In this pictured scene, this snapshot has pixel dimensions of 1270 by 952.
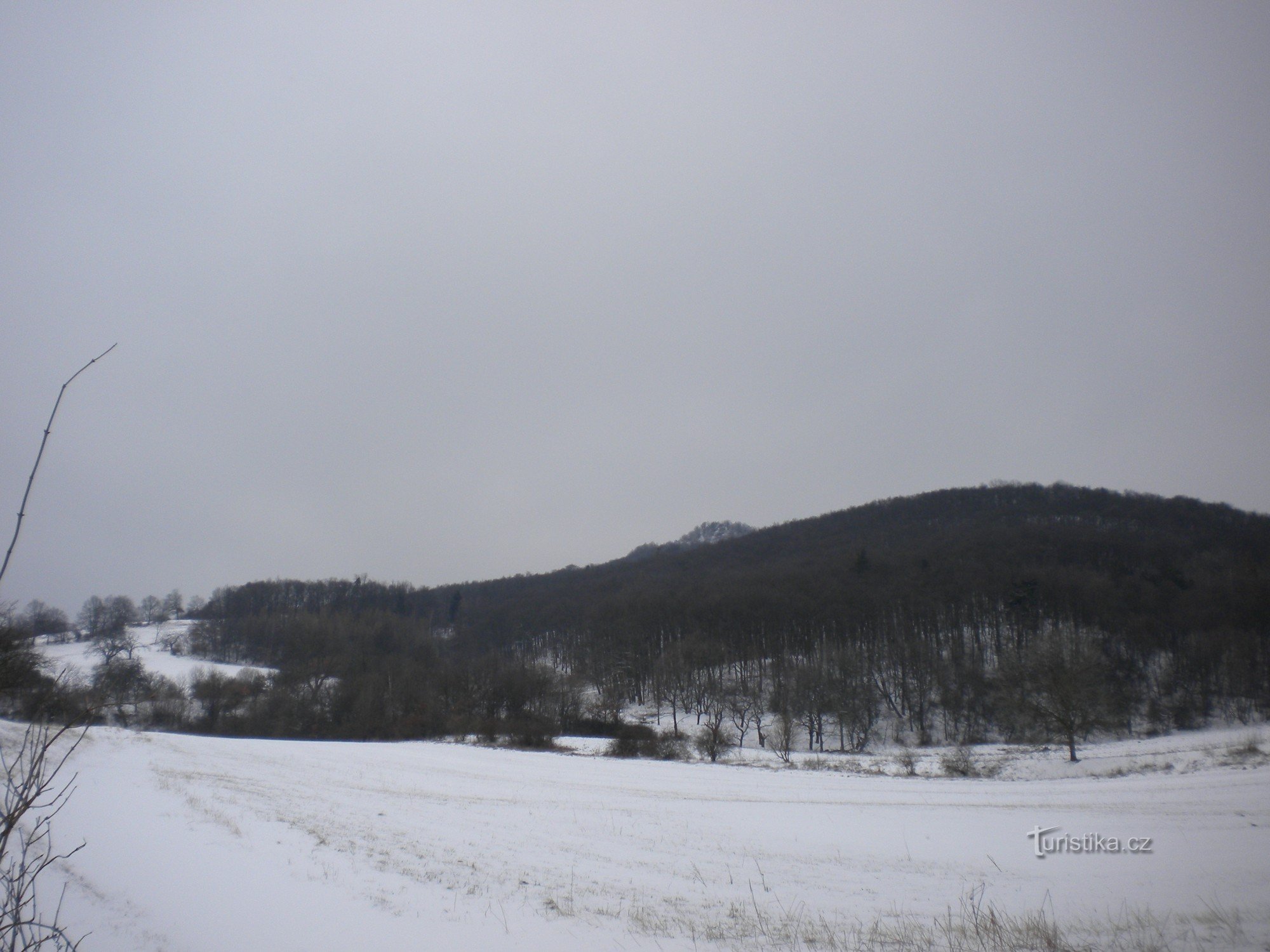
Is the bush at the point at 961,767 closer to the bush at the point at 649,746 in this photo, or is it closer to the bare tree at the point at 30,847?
the bush at the point at 649,746

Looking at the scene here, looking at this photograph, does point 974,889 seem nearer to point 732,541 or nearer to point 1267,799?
point 1267,799

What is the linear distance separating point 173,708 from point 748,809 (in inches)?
2959

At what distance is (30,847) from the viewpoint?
9414 millimetres

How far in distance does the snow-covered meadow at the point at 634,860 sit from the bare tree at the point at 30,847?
3.31ft

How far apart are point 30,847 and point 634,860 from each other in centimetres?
1178

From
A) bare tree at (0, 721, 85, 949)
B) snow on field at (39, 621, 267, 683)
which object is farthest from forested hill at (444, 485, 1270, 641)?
bare tree at (0, 721, 85, 949)

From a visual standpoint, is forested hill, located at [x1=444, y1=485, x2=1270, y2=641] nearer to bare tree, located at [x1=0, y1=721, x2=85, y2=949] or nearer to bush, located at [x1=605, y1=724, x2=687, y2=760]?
bush, located at [x1=605, y1=724, x2=687, y2=760]

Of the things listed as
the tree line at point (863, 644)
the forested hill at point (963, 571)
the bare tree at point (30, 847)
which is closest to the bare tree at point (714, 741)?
the tree line at point (863, 644)

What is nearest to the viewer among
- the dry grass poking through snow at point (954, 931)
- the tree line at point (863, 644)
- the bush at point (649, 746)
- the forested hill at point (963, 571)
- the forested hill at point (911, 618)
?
the dry grass poking through snow at point (954, 931)

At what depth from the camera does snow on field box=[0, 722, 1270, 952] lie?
10375mm

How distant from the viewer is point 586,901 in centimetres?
1197

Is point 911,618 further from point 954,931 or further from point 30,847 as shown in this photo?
point 30,847

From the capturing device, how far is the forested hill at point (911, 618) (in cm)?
6700

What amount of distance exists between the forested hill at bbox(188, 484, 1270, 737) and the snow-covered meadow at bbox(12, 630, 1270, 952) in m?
27.6
